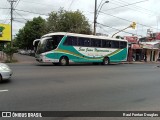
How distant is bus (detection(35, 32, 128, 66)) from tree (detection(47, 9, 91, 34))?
31.5ft

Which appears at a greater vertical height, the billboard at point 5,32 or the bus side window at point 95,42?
the billboard at point 5,32

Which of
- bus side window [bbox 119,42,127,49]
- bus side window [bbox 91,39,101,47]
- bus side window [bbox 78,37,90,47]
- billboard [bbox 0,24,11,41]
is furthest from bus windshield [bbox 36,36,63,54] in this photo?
billboard [bbox 0,24,11,41]

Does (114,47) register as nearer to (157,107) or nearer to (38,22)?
(157,107)

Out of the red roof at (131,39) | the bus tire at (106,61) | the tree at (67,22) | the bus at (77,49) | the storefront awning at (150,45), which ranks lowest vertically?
the bus tire at (106,61)

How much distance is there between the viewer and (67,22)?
122 ft

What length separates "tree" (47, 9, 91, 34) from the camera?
3703 cm

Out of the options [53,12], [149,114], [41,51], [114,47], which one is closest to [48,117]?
[149,114]

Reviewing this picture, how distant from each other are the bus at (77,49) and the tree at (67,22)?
9.60 metres

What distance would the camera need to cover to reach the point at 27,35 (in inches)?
2440

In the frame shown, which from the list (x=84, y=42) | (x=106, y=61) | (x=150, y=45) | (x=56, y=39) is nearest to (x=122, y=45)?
(x=106, y=61)

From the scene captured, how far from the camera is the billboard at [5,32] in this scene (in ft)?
121

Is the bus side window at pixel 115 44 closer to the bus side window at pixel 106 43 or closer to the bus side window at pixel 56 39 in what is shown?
the bus side window at pixel 106 43

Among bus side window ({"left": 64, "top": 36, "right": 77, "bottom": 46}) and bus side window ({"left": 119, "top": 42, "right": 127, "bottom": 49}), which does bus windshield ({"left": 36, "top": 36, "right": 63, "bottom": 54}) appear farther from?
bus side window ({"left": 119, "top": 42, "right": 127, "bottom": 49})

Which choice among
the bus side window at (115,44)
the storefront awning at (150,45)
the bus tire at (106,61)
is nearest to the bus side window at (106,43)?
the bus side window at (115,44)
